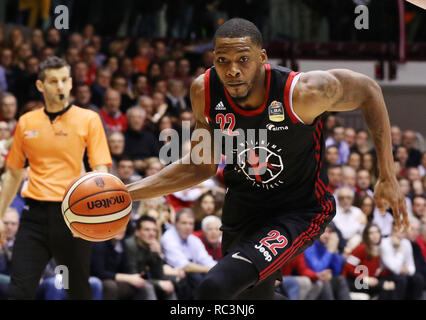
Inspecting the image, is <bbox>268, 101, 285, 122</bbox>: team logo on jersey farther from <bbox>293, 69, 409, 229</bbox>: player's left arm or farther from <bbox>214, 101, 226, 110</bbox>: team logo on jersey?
<bbox>214, 101, 226, 110</bbox>: team logo on jersey

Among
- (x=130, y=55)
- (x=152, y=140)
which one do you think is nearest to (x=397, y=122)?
(x=130, y=55)

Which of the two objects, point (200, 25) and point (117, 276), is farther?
point (200, 25)

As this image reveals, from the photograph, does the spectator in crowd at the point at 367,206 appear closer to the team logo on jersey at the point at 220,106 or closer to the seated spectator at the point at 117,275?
the seated spectator at the point at 117,275

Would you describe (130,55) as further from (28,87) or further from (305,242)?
(305,242)

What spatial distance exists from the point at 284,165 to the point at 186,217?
325 cm

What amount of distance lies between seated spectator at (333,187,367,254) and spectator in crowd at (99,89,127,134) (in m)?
2.65

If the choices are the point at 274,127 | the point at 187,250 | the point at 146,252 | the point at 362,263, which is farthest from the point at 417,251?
the point at 274,127

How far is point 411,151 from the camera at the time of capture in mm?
9945

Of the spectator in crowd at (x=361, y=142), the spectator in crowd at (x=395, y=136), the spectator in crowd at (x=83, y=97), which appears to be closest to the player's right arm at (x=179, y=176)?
the spectator in crowd at (x=83, y=97)

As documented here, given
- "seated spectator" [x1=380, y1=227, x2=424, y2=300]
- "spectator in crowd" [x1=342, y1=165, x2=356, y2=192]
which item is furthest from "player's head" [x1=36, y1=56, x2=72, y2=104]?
"spectator in crowd" [x1=342, y1=165, x2=356, y2=192]

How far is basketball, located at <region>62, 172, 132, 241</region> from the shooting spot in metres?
3.71

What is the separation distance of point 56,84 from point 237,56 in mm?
1989

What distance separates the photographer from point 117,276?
6344 millimetres

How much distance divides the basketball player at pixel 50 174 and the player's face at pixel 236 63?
1.75 metres
